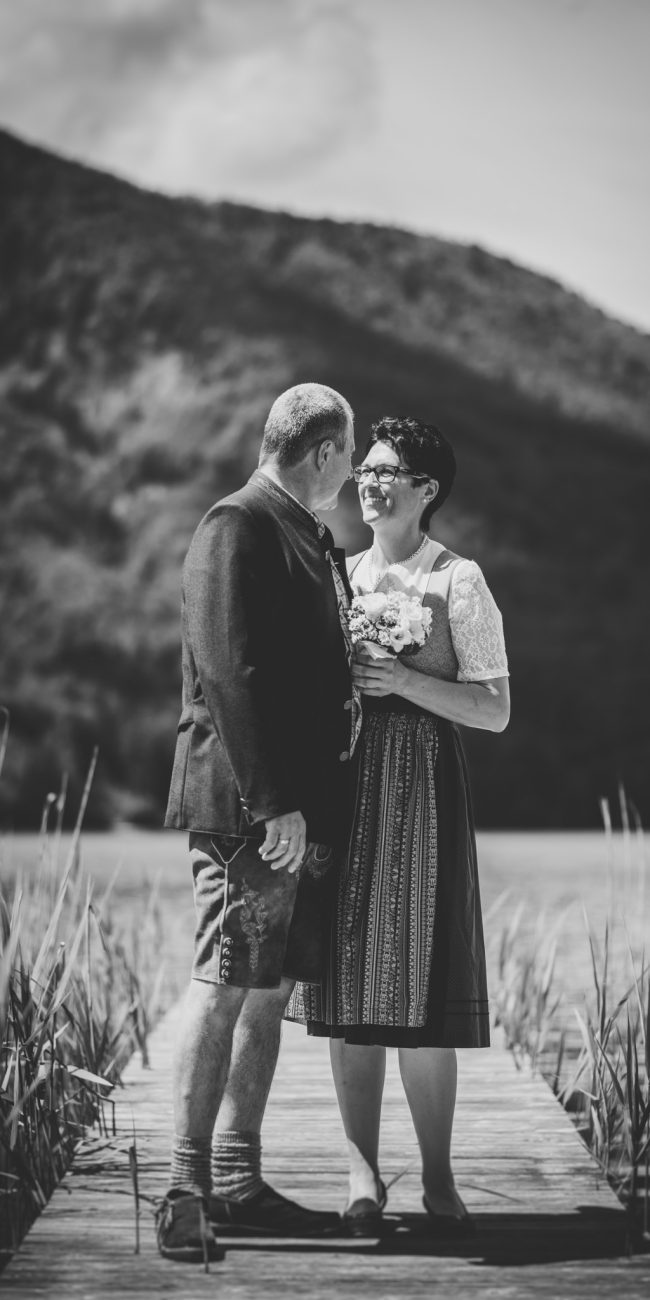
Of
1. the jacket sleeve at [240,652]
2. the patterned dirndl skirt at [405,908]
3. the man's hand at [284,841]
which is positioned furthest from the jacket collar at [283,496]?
the man's hand at [284,841]

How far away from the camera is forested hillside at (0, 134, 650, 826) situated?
1561 inches

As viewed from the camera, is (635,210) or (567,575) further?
(567,575)

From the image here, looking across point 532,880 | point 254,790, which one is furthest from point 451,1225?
point 532,880

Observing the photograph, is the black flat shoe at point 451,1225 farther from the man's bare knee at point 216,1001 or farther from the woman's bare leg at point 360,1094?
the man's bare knee at point 216,1001

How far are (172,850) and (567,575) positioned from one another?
22.6 meters

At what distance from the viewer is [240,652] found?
210 centimetres

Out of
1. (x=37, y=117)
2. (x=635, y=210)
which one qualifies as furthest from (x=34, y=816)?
(x=37, y=117)

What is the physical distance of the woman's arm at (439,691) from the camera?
2326 mm

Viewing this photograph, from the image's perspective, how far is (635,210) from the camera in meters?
28.7

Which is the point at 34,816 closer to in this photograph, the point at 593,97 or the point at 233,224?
the point at 593,97

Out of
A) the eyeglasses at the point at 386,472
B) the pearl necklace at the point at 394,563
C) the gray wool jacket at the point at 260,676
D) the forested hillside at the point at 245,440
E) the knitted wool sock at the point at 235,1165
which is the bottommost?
the knitted wool sock at the point at 235,1165

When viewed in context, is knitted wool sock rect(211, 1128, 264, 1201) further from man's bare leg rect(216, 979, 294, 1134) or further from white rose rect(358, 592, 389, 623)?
white rose rect(358, 592, 389, 623)

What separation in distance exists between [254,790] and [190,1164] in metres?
0.56

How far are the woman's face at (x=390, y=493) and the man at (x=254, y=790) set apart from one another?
18 centimetres
